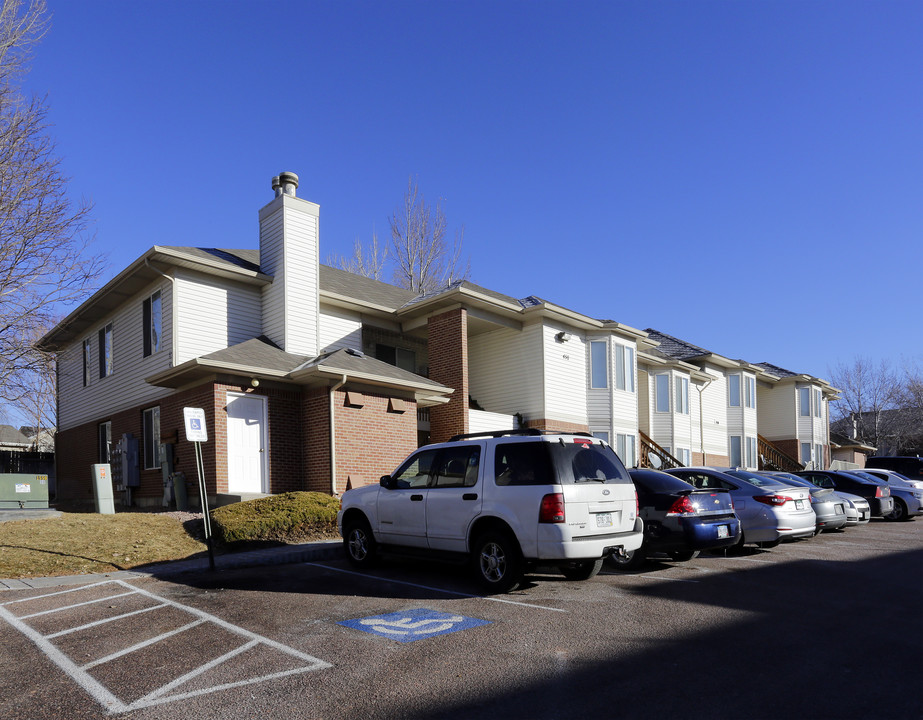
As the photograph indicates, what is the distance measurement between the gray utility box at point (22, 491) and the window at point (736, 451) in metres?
31.5

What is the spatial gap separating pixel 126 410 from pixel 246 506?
29.0 ft

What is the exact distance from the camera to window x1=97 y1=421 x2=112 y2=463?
22.4 m

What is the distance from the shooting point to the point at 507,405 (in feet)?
80.5

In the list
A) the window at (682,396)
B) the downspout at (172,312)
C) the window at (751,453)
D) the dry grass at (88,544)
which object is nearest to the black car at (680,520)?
the dry grass at (88,544)

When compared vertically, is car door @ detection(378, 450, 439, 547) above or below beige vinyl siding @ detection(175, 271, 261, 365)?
below

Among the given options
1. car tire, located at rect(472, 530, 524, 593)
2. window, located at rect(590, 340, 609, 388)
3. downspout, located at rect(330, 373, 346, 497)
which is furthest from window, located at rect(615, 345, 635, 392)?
car tire, located at rect(472, 530, 524, 593)

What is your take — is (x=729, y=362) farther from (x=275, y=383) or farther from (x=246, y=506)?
(x=246, y=506)

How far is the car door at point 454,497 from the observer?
8.74 meters

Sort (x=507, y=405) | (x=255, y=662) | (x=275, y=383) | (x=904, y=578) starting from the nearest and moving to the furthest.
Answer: (x=255, y=662) → (x=904, y=578) → (x=275, y=383) → (x=507, y=405)

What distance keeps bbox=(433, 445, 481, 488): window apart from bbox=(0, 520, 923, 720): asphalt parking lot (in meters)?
1.28

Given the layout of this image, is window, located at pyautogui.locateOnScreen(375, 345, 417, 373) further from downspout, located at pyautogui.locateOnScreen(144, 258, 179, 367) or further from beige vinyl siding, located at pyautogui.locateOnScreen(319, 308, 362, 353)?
downspout, located at pyautogui.locateOnScreen(144, 258, 179, 367)

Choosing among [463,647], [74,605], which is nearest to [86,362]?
[74,605]

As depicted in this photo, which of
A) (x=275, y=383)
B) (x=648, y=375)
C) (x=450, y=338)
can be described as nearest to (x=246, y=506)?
(x=275, y=383)

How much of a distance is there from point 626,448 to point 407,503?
17629mm
